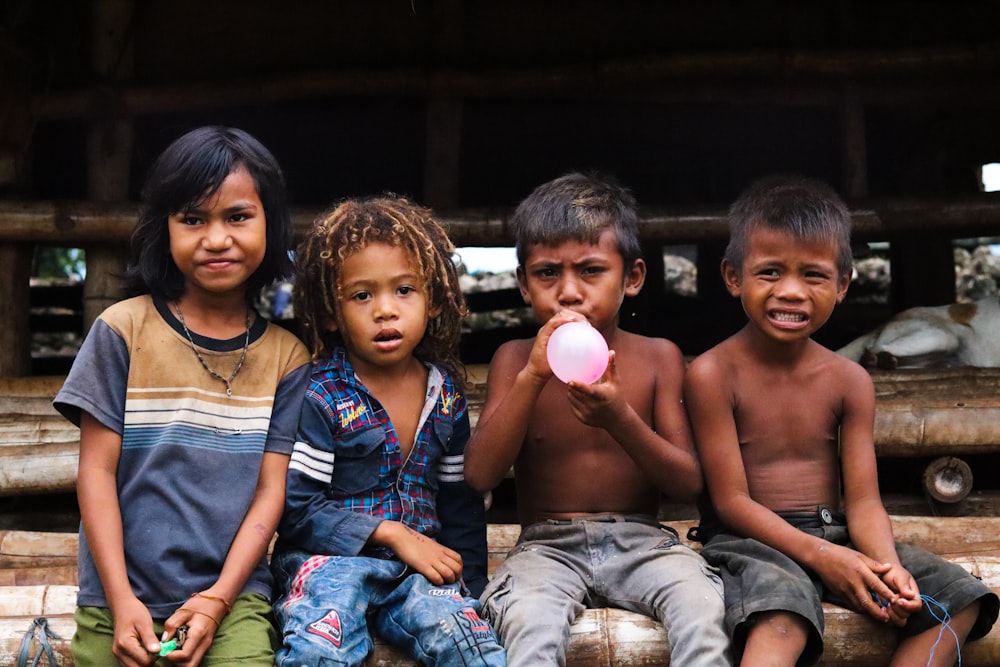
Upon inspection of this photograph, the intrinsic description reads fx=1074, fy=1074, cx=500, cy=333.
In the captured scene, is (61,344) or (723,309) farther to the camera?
(61,344)

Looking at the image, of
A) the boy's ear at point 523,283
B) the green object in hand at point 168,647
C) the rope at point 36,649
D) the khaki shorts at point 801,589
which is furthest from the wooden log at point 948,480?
the rope at point 36,649

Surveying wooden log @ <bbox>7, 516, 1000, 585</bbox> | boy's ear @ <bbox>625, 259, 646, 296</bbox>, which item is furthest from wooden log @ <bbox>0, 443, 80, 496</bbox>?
boy's ear @ <bbox>625, 259, 646, 296</bbox>

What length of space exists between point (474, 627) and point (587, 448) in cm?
66

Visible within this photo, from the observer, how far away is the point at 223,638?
7.53 feet

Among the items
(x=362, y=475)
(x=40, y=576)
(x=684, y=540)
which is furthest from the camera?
(x=684, y=540)

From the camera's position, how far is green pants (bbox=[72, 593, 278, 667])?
7.39 feet

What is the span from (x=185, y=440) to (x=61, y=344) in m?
7.60

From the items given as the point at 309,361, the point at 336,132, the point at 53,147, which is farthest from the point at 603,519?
the point at 53,147

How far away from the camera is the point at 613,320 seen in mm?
2859

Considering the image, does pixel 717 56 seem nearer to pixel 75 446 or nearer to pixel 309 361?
pixel 309 361

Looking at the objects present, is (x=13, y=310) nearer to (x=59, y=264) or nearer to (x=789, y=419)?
(x=789, y=419)

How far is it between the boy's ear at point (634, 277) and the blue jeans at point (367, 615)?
35.4 inches

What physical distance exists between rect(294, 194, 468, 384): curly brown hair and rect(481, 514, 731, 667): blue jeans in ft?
1.70

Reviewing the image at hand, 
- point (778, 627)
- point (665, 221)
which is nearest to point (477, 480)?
point (778, 627)
